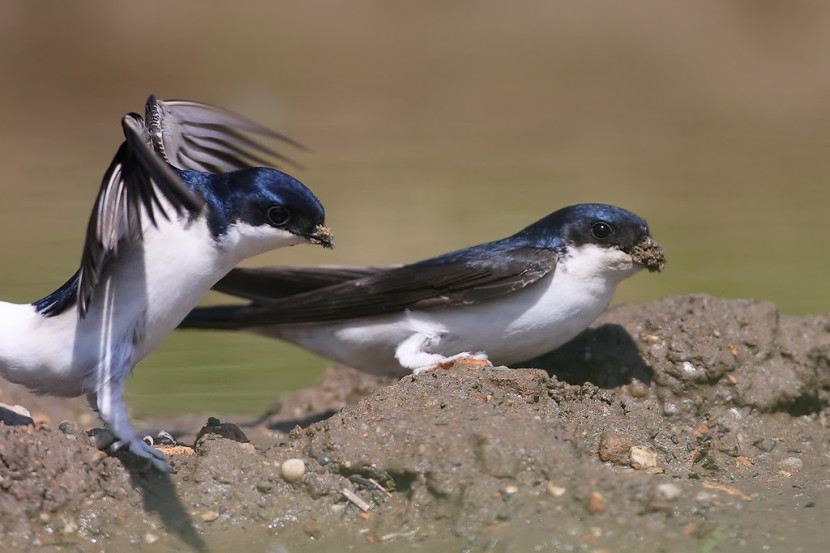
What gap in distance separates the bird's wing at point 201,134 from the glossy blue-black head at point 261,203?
31.5 inches

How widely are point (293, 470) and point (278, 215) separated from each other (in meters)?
0.83

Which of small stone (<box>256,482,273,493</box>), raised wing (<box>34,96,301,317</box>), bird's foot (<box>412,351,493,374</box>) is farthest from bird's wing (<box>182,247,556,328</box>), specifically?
small stone (<box>256,482,273,493</box>)

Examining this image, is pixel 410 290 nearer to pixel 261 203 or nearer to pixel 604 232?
pixel 604 232

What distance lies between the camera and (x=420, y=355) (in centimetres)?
507

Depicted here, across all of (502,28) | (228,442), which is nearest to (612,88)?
(502,28)

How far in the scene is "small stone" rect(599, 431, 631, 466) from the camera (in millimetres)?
4156

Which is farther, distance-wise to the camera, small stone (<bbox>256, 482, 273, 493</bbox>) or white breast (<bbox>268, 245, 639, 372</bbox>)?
white breast (<bbox>268, 245, 639, 372</bbox>)

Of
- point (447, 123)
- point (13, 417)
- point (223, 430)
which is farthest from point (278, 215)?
point (447, 123)

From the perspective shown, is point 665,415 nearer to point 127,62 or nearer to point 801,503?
point 801,503

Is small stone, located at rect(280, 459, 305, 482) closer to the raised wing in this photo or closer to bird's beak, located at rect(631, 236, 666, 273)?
the raised wing

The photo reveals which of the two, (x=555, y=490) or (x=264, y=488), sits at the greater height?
(x=555, y=490)

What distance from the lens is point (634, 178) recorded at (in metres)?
12.3

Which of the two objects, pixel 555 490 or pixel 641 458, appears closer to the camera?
pixel 555 490

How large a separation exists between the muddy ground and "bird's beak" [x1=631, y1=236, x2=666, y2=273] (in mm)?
706
